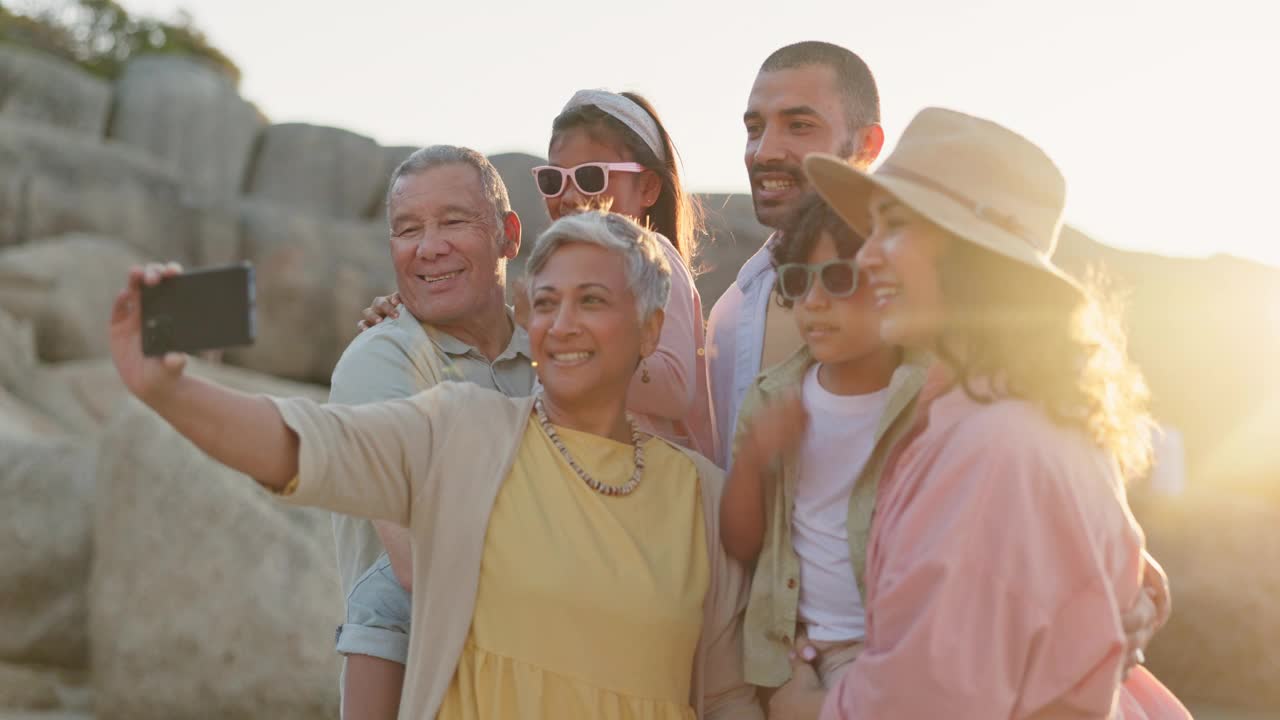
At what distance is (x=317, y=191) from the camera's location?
2369 cm

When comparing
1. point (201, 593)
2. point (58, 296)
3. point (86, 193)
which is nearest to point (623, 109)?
point (201, 593)

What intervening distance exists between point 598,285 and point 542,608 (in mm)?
681

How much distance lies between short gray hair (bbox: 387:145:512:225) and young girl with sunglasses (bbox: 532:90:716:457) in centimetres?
21

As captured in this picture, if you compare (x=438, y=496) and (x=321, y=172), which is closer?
(x=438, y=496)

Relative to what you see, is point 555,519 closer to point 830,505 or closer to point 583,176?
point 830,505

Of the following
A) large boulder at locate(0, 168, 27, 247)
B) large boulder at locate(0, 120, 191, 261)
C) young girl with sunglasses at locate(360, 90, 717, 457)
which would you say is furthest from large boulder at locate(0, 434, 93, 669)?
large boulder at locate(0, 168, 27, 247)

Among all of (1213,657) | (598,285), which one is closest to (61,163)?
(1213,657)

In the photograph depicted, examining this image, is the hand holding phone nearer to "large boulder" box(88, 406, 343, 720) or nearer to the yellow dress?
the yellow dress

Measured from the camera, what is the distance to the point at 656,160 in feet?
12.2

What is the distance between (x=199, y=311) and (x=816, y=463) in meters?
1.27

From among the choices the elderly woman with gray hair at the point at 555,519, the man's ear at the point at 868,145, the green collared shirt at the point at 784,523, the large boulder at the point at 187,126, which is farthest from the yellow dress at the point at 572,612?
the large boulder at the point at 187,126

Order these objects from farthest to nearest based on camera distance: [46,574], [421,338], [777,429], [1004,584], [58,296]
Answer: [58,296], [46,574], [421,338], [777,429], [1004,584]

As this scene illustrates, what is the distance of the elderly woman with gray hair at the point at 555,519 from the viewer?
2.56 metres

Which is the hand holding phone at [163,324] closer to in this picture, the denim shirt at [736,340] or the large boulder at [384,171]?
the denim shirt at [736,340]
